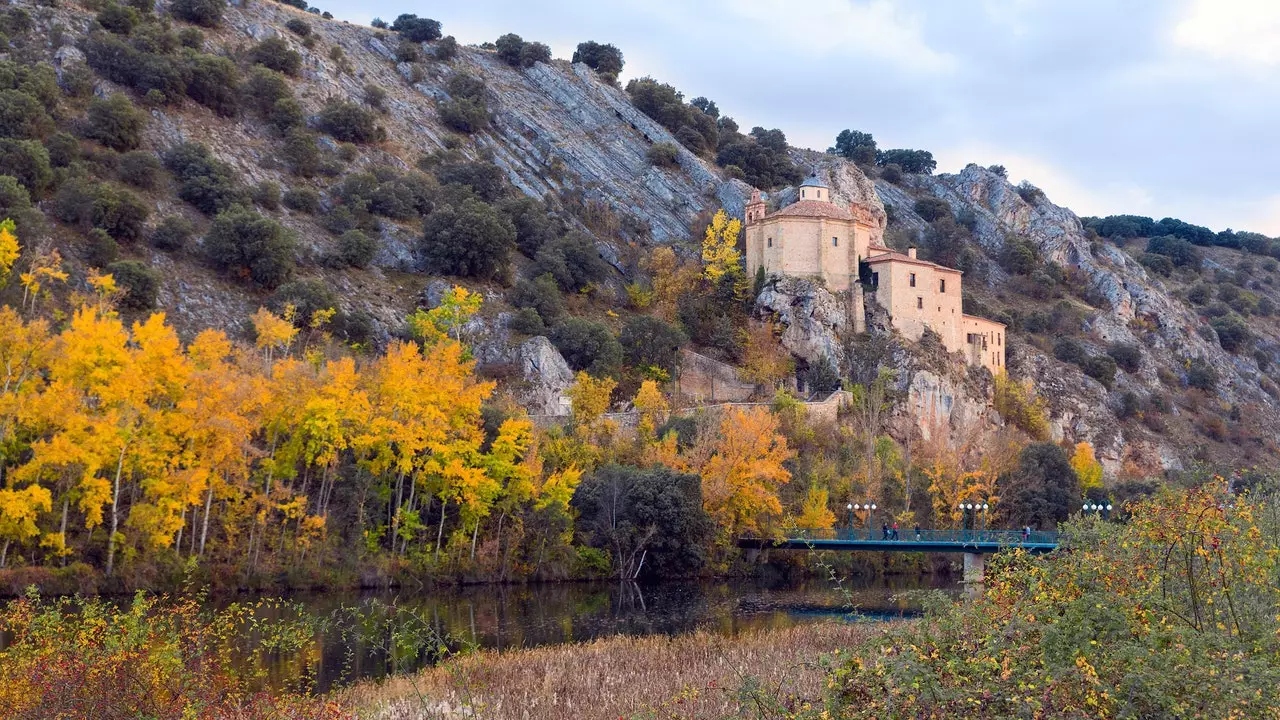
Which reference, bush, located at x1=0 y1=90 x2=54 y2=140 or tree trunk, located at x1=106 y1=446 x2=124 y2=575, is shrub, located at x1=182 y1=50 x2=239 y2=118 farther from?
tree trunk, located at x1=106 y1=446 x2=124 y2=575

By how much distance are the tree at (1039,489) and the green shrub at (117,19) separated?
71.6m

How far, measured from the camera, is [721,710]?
1625cm

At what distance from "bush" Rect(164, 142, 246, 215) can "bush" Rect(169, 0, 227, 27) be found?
24.4 metres

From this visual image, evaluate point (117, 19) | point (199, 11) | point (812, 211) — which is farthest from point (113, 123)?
point (812, 211)

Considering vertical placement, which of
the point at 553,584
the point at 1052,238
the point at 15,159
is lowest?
the point at 553,584

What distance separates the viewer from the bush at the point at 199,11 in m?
94.5

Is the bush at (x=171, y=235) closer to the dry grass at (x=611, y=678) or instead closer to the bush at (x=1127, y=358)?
the dry grass at (x=611, y=678)

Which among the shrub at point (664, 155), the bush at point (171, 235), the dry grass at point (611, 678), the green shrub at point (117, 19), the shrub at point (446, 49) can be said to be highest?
the shrub at point (446, 49)

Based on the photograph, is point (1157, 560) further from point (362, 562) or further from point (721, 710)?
point (362, 562)

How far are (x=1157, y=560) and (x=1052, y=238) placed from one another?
359ft

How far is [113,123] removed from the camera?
238 ft

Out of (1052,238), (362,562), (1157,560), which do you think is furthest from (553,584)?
(1052,238)

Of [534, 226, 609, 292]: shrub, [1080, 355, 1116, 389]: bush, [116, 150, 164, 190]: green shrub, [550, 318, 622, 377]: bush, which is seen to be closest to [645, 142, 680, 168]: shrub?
[534, 226, 609, 292]: shrub

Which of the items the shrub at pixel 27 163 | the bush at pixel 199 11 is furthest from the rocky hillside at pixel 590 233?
the bush at pixel 199 11
